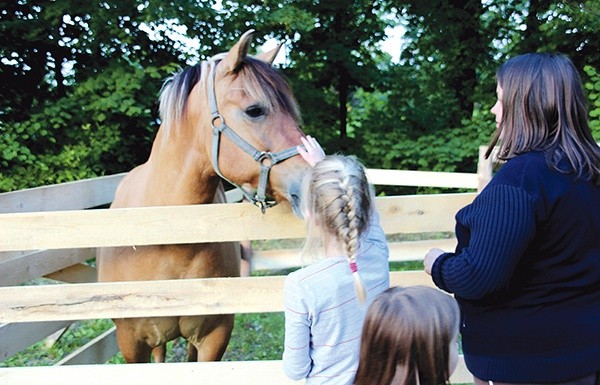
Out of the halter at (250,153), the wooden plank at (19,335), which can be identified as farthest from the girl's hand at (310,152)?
the wooden plank at (19,335)

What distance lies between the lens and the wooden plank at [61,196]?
374 cm

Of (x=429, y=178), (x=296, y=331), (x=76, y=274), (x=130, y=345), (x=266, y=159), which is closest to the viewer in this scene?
(x=296, y=331)

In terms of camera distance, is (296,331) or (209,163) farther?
(209,163)

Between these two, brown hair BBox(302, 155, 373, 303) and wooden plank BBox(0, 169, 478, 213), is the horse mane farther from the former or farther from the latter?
wooden plank BBox(0, 169, 478, 213)

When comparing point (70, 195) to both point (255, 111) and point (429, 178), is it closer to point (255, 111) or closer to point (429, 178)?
point (255, 111)

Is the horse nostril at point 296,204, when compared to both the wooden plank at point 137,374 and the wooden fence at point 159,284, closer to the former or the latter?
the wooden fence at point 159,284

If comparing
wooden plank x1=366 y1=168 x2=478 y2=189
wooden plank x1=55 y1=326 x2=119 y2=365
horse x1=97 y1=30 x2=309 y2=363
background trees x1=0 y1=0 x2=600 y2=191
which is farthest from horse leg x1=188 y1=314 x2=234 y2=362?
background trees x1=0 y1=0 x2=600 y2=191

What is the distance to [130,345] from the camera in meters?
3.15

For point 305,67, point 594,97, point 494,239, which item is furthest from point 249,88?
point 305,67

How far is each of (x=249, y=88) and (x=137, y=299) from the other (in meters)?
1.03

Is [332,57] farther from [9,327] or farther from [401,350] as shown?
[401,350]

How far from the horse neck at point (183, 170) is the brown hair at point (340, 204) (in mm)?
1189

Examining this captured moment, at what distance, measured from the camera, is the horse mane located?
8.33 feet

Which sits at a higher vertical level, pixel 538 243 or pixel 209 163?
pixel 209 163
